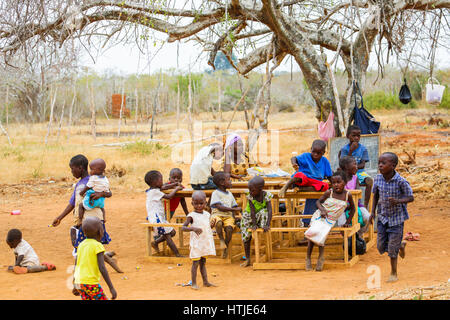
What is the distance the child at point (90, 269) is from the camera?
158 inches

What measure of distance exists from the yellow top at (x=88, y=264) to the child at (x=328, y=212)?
2.65 m

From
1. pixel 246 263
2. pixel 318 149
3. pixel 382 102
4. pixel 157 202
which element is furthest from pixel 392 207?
pixel 382 102

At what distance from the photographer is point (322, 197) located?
19.9 ft

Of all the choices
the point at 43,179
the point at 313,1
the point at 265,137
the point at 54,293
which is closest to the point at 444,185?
the point at 313,1

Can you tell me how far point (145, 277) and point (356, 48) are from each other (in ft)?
20.4

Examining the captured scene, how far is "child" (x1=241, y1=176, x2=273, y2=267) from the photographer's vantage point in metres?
6.01

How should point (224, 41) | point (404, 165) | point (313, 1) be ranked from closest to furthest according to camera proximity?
1. point (224, 41)
2. point (313, 1)
3. point (404, 165)

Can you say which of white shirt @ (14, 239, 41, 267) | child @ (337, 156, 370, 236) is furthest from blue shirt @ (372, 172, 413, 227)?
white shirt @ (14, 239, 41, 267)

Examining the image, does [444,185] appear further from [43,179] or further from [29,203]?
[43,179]

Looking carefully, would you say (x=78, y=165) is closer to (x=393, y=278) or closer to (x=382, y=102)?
(x=393, y=278)

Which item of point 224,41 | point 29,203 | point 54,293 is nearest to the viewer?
point 54,293

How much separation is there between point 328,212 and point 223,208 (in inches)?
48.8

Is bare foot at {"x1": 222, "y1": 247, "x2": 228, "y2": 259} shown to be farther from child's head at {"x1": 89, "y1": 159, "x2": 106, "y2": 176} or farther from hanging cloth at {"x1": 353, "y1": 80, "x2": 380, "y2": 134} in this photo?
hanging cloth at {"x1": 353, "y1": 80, "x2": 380, "y2": 134}

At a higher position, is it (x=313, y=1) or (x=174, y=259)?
(x=313, y=1)
